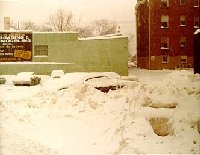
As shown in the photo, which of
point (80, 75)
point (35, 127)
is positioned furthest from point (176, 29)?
point (35, 127)

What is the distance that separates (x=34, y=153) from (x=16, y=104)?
22.7ft

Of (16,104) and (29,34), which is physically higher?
(29,34)

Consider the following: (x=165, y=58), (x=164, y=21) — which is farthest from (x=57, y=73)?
(x=164, y=21)

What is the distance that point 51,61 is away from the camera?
3117cm

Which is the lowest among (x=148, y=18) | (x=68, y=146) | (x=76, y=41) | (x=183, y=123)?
(x=68, y=146)

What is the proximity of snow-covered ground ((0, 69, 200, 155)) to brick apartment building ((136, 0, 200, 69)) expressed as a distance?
100ft

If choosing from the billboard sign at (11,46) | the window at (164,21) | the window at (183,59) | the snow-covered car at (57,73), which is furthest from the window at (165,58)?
the billboard sign at (11,46)

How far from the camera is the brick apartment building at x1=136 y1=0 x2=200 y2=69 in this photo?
146 ft

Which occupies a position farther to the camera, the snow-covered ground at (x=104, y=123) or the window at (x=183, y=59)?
the window at (x=183, y=59)

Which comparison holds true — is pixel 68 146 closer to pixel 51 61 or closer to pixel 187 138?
pixel 187 138

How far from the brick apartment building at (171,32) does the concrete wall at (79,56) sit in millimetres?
14142

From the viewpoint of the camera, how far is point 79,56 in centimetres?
3112

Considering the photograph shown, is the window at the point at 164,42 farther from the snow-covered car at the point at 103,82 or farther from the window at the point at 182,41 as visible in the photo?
the snow-covered car at the point at 103,82

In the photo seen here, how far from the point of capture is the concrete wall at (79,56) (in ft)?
101
